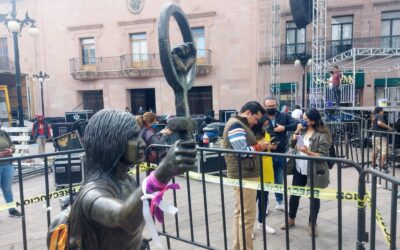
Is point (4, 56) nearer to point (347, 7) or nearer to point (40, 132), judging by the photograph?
point (40, 132)

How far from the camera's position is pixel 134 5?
2202 cm

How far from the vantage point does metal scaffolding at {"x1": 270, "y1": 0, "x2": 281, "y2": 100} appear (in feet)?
61.6

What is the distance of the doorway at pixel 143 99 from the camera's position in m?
23.0

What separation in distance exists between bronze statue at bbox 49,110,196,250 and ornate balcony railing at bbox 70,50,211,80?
64.1ft

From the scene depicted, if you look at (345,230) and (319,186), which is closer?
(319,186)

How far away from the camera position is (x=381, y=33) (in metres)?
18.5

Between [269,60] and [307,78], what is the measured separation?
249 centimetres

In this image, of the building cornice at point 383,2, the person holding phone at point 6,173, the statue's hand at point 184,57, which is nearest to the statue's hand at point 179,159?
the statue's hand at point 184,57

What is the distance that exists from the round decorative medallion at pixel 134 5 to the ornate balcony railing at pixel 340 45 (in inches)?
389

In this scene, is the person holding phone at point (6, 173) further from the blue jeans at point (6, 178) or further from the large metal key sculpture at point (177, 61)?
the large metal key sculpture at point (177, 61)

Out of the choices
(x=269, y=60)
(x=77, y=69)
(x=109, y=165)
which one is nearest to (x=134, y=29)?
(x=77, y=69)

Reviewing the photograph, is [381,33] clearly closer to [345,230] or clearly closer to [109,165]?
[345,230]

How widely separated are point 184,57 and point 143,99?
21972mm

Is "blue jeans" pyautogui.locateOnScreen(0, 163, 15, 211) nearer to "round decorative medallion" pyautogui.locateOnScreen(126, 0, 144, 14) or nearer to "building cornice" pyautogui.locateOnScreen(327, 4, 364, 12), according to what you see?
"round decorative medallion" pyautogui.locateOnScreen(126, 0, 144, 14)
